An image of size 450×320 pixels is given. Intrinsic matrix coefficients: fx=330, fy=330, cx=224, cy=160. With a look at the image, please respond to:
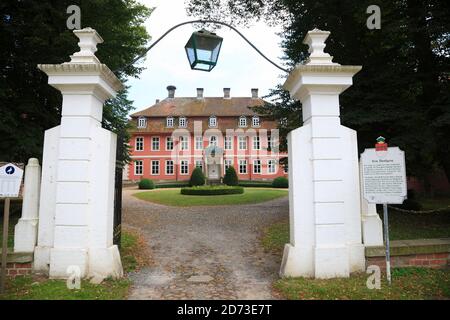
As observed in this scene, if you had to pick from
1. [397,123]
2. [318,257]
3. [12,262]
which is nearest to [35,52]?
[12,262]

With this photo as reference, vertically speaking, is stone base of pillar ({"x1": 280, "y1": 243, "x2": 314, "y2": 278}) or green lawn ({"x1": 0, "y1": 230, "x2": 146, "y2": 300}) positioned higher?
stone base of pillar ({"x1": 280, "y1": 243, "x2": 314, "y2": 278})

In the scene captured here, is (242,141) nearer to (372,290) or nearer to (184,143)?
(184,143)

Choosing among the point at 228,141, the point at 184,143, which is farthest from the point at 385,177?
the point at 184,143

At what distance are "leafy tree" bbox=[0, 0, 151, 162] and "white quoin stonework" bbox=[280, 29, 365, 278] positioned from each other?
6173 millimetres

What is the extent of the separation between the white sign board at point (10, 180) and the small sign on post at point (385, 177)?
4.75 meters

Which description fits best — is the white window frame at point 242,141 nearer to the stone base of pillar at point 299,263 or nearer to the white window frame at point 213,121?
the white window frame at point 213,121

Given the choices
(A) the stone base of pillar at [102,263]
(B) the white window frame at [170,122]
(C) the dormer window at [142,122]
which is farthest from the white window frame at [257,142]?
(A) the stone base of pillar at [102,263]

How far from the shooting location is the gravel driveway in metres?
4.51

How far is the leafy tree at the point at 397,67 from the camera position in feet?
24.8

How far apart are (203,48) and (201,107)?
36.2m

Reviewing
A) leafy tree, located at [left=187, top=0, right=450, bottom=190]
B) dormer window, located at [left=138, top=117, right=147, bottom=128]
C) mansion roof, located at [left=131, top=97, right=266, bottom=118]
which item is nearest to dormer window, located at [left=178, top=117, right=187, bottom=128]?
mansion roof, located at [left=131, top=97, right=266, bottom=118]

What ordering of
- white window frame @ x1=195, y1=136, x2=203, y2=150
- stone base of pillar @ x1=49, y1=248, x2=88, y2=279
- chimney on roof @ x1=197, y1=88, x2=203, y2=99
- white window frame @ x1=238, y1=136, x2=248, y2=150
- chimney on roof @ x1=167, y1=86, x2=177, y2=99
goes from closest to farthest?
stone base of pillar @ x1=49, y1=248, x2=88, y2=279, white window frame @ x1=238, y1=136, x2=248, y2=150, white window frame @ x1=195, y1=136, x2=203, y2=150, chimney on roof @ x1=197, y1=88, x2=203, y2=99, chimney on roof @ x1=167, y1=86, x2=177, y2=99

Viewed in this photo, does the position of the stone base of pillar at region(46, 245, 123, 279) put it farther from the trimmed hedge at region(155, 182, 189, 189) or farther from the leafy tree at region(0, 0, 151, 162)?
the trimmed hedge at region(155, 182, 189, 189)

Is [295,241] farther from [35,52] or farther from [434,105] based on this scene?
[35,52]
